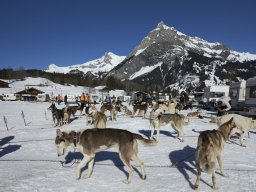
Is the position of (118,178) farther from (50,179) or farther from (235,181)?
(235,181)

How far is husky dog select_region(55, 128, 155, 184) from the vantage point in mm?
7535

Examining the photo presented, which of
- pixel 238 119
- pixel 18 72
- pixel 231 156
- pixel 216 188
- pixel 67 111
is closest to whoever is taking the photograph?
pixel 216 188

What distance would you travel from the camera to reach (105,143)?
779 cm

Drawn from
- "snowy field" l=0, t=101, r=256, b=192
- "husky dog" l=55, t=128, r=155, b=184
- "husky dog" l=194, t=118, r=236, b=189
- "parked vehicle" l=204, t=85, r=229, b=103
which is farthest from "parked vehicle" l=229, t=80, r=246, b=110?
"parked vehicle" l=204, t=85, r=229, b=103

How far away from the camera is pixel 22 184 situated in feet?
23.5

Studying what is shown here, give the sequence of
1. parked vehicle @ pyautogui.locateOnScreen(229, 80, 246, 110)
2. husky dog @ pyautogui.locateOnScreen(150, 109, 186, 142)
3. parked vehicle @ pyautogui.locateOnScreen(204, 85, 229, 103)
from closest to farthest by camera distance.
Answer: husky dog @ pyautogui.locateOnScreen(150, 109, 186, 142)
parked vehicle @ pyautogui.locateOnScreen(229, 80, 246, 110)
parked vehicle @ pyautogui.locateOnScreen(204, 85, 229, 103)

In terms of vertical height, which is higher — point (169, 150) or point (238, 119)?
point (238, 119)

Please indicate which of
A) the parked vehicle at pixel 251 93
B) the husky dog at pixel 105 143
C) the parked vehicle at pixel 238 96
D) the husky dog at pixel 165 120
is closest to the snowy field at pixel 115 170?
the husky dog at pixel 105 143

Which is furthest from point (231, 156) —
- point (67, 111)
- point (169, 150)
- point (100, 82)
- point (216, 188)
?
point (100, 82)

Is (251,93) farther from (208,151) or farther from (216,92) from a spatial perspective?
(216,92)

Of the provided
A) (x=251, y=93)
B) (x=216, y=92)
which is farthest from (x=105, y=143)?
(x=216, y=92)

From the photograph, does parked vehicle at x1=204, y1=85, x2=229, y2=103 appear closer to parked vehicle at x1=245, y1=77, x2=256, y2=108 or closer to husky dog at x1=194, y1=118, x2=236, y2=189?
parked vehicle at x1=245, y1=77, x2=256, y2=108

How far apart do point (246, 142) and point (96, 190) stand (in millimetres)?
8353

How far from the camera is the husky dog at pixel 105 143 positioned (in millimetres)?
7535
